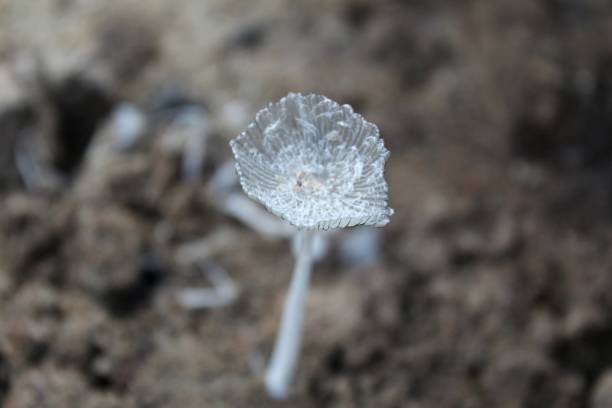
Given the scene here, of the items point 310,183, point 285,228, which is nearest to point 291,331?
point 310,183

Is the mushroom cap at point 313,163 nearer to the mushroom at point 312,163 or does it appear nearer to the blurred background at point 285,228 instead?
the mushroom at point 312,163

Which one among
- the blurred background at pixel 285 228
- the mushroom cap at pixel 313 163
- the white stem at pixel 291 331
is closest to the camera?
the mushroom cap at pixel 313 163

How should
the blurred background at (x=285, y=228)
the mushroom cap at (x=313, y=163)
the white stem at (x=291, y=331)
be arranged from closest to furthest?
the mushroom cap at (x=313, y=163), the white stem at (x=291, y=331), the blurred background at (x=285, y=228)

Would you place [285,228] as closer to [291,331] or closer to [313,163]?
[291,331]

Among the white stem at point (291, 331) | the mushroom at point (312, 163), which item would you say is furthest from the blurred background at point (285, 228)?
the mushroom at point (312, 163)

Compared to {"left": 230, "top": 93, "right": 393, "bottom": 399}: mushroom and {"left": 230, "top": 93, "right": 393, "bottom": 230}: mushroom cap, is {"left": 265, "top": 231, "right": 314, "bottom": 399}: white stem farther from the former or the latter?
{"left": 230, "top": 93, "right": 393, "bottom": 230}: mushroom cap
